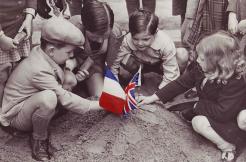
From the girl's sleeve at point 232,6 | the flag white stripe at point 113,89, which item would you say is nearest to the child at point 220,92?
the girl's sleeve at point 232,6

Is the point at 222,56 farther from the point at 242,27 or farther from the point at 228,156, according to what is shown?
the point at 228,156

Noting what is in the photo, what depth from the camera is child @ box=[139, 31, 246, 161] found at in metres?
2.69

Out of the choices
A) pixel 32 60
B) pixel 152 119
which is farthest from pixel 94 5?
pixel 152 119

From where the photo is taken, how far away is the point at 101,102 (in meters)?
2.73

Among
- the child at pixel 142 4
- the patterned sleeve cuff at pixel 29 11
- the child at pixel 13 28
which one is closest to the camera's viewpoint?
the child at pixel 13 28

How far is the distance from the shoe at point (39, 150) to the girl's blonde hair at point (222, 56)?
111cm

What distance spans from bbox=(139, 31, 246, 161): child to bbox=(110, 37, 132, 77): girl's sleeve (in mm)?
692

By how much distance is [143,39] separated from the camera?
3.15 metres

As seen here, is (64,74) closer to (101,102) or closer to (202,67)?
(101,102)

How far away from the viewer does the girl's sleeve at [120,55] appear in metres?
3.36

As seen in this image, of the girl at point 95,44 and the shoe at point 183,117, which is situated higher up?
the girl at point 95,44

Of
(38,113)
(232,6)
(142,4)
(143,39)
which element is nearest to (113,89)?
(38,113)

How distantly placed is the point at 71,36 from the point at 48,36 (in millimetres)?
139

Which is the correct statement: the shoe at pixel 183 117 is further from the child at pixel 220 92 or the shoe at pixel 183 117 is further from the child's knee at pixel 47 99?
the child's knee at pixel 47 99
